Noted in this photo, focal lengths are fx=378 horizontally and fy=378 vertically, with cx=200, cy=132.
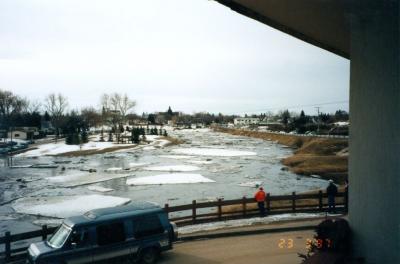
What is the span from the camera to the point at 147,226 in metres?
11.4

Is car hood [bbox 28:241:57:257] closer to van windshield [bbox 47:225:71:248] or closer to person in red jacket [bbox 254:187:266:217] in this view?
van windshield [bbox 47:225:71:248]

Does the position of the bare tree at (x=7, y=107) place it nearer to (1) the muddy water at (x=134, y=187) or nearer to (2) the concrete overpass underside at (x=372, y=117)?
(1) the muddy water at (x=134, y=187)

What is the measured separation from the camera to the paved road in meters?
11.4

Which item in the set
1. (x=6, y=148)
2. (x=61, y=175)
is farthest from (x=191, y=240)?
(x=6, y=148)

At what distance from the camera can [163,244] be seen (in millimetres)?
11617

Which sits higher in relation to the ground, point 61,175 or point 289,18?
point 289,18

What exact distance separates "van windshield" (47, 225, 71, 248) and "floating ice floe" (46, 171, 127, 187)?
22.8m

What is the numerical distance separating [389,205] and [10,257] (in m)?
11.0

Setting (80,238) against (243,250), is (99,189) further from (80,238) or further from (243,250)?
(80,238)

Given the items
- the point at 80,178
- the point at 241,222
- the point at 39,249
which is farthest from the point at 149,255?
the point at 80,178

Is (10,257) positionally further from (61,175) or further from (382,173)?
(61,175)

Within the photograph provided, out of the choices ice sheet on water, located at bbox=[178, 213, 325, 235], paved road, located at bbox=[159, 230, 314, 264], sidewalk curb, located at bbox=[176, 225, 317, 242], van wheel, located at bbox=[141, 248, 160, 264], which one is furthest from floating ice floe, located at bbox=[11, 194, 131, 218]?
van wheel, located at bbox=[141, 248, 160, 264]

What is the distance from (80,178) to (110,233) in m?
27.4

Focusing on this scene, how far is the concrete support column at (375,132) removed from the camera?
21.7ft
